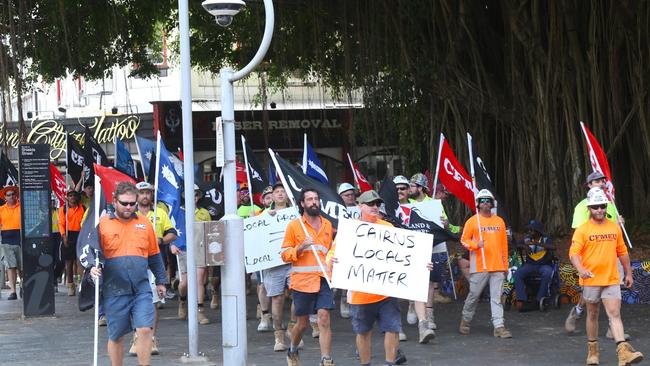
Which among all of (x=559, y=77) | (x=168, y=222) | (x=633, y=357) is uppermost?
(x=559, y=77)

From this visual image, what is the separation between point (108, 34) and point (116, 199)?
12.9 m

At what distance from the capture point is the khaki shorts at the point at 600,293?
34.8 feet

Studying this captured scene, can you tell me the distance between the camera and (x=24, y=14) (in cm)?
1792

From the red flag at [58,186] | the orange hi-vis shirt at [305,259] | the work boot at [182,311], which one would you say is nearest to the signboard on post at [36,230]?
the work boot at [182,311]

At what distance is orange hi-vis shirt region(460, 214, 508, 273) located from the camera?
1273 centimetres

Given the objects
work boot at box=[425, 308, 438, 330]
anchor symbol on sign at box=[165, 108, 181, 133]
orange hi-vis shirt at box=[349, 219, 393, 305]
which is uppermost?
anchor symbol on sign at box=[165, 108, 181, 133]

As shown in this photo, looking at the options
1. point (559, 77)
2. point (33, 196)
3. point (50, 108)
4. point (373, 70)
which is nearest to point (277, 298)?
point (33, 196)

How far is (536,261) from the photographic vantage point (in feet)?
48.8

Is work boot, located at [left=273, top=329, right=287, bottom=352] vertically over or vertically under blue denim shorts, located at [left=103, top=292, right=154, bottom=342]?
under

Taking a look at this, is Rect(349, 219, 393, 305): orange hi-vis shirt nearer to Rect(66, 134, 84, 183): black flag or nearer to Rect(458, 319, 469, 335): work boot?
Rect(458, 319, 469, 335): work boot

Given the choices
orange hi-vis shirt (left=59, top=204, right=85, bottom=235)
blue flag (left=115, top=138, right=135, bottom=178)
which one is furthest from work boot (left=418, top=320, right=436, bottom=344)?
orange hi-vis shirt (left=59, top=204, right=85, bottom=235)

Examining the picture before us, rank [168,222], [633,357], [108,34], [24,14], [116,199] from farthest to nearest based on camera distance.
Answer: [108,34] < [24,14] < [168,222] < [633,357] < [116,199]

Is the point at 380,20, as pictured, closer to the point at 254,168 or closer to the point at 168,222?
the point at 254,168

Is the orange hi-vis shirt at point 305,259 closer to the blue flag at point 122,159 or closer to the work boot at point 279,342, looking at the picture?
the work boot at point 279,342
